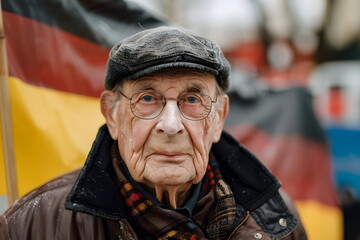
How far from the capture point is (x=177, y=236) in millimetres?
2439

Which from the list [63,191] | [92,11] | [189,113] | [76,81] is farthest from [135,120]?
[92,11]

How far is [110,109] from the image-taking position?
2.61 metres

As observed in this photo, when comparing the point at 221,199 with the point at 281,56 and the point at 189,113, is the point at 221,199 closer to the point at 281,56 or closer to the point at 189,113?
the point at 189,113

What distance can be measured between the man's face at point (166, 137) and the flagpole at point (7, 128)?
1.91 feet

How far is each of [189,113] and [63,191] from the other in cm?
72

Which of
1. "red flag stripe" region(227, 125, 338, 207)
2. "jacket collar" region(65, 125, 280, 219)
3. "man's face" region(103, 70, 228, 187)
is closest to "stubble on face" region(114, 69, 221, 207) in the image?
"man's face" region(103, 70, 228, 187)

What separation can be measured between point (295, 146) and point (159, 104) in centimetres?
281

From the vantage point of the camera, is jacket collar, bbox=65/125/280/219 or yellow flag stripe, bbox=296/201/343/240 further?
yellow flag stripe, bbox=296/201/343/240

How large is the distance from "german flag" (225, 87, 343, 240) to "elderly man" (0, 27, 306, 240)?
2.22m

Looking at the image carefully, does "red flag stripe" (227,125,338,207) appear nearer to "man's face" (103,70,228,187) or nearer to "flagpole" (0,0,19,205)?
"man's face" (103,70,228,187)

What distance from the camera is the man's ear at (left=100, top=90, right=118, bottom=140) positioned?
258 centimetres

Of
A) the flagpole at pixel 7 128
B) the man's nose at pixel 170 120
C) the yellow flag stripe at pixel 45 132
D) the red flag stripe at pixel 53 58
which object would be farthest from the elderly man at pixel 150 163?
the red flag stripe at pixel 53 58

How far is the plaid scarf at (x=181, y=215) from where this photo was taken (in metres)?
2.45

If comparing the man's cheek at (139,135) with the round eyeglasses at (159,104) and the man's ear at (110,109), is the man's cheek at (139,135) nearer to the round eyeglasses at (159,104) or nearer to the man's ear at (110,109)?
the round eyeglasses at (159,104)
